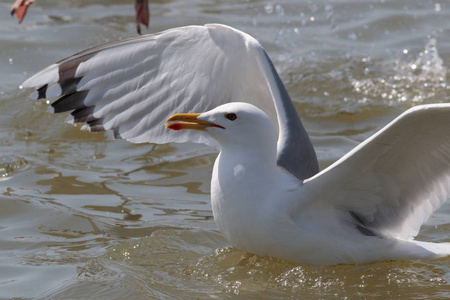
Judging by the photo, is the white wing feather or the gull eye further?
the white wing feather

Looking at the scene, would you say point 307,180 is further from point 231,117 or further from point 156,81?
point 156,81

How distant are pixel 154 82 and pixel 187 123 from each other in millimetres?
1102

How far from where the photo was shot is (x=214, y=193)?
4.36 metres

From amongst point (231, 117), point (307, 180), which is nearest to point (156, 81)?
point (231, 117)

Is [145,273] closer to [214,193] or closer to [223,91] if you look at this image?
[214,193]

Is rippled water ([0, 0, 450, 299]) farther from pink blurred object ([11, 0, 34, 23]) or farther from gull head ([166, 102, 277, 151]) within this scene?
pink blurred object ([11, 0, 34, 23])

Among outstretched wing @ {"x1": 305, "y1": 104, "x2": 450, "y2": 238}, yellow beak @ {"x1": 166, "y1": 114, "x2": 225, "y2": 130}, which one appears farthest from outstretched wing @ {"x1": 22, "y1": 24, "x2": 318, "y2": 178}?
outstretched wing @ {"x1": 305, "y1": 104, "x2": 450, "y2": 238}

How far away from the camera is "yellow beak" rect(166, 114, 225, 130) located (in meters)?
4.37

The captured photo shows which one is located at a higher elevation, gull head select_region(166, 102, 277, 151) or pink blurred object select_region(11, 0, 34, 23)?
pink blurred object select_region(11, 0, 34, 23)

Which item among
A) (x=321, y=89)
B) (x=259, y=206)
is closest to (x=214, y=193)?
(x=259, y=206)

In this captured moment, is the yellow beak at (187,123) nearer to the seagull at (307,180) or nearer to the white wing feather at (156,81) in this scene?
the seagull at (307,180)

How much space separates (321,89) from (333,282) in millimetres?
3744

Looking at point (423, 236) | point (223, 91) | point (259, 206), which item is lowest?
point (423, 236)

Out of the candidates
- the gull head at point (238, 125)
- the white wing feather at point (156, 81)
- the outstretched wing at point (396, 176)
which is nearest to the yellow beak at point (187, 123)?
the gull head at point (238, 125)
